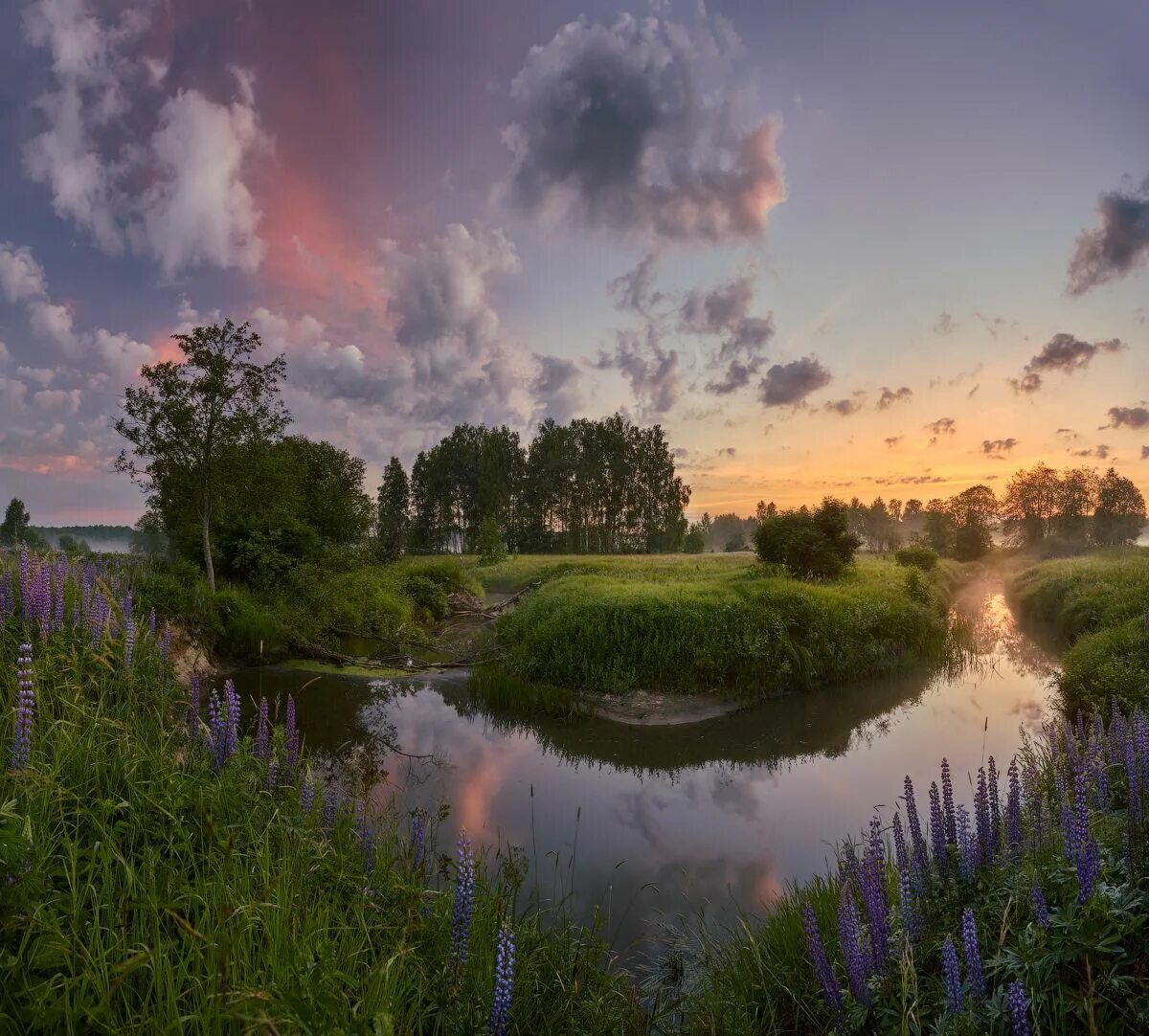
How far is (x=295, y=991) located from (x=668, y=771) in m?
7.87

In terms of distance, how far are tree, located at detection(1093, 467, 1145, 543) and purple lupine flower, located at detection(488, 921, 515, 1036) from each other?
302 ft

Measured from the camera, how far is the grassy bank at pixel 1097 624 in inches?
413

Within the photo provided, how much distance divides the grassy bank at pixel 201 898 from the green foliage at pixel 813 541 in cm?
2168

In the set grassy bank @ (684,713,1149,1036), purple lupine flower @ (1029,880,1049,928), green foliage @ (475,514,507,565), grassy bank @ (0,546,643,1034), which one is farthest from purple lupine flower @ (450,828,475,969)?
green foliage @ (475,514,507,565)

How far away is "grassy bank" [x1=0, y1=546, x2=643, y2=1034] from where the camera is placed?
243 centimetres

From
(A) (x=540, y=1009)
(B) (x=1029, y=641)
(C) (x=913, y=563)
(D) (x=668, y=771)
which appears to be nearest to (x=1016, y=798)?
(A) (x=540, y=1009)

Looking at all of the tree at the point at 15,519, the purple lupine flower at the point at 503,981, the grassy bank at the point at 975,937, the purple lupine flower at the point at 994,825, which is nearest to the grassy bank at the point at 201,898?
the purple lupine flower at the point at 503,981

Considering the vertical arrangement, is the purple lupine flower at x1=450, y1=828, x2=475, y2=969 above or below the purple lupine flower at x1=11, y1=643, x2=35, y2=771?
below

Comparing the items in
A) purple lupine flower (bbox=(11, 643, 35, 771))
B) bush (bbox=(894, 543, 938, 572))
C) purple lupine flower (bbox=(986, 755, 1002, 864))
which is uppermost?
purple lupine flower (bbox=(11, 643, 35, 771))

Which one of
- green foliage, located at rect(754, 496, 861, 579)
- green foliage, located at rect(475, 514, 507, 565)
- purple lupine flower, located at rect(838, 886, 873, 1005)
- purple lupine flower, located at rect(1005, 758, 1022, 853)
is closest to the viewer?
purple lupine flower, located at rect(838, 886, 873, 1005)

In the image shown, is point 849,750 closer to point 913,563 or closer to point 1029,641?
point 1029,641

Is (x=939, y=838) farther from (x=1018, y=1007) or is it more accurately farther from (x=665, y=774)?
(x=665, y=774)

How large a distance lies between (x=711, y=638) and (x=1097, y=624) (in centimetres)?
1502

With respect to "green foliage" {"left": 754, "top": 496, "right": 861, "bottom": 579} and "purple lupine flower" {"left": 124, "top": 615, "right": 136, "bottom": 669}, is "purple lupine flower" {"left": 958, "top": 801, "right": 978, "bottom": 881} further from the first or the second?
"green foliage" {"left": 754, "top": 496, "right": 861, "bottom": 579}
